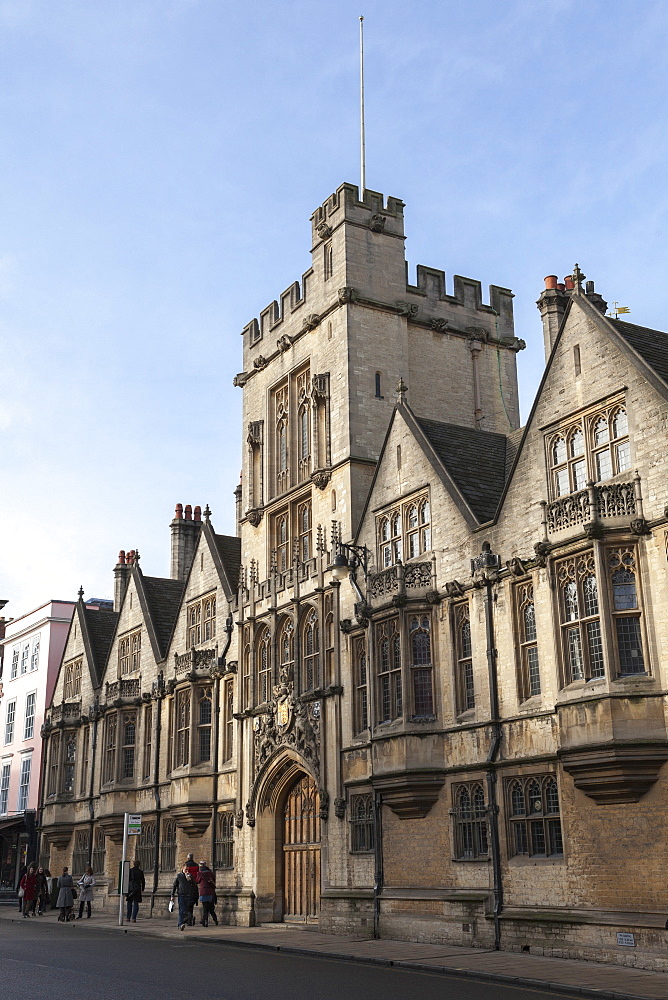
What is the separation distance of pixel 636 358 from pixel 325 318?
14.0 metres

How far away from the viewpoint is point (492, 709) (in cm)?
2248

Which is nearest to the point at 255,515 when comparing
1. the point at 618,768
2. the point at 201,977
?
the point at 618,768

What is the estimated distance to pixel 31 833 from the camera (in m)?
50.5

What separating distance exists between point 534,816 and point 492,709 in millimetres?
2405

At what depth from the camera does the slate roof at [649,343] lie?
21031 millimetres

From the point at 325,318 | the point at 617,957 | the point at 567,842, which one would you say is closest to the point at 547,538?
the point at 567,842

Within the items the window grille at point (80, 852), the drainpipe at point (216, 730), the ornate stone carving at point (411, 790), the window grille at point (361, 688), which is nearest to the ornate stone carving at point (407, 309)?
the window grille at point (361, 688)

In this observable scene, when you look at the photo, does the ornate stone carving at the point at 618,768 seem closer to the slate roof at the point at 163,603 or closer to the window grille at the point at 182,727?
the window grille at the point at 182,727

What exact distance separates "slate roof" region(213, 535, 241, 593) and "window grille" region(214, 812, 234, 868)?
778cm

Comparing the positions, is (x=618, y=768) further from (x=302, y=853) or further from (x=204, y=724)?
(x=204, y=724)

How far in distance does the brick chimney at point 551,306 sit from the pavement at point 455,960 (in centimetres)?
1614

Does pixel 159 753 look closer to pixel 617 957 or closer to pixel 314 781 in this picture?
pixel 314 781

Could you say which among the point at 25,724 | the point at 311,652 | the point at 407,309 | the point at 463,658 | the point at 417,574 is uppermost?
the point at 407,309

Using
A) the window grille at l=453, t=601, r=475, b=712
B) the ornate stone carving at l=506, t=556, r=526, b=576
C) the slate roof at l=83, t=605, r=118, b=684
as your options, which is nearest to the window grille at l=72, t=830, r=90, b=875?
the slate roof at l=83, t=605, r=118, b=684
